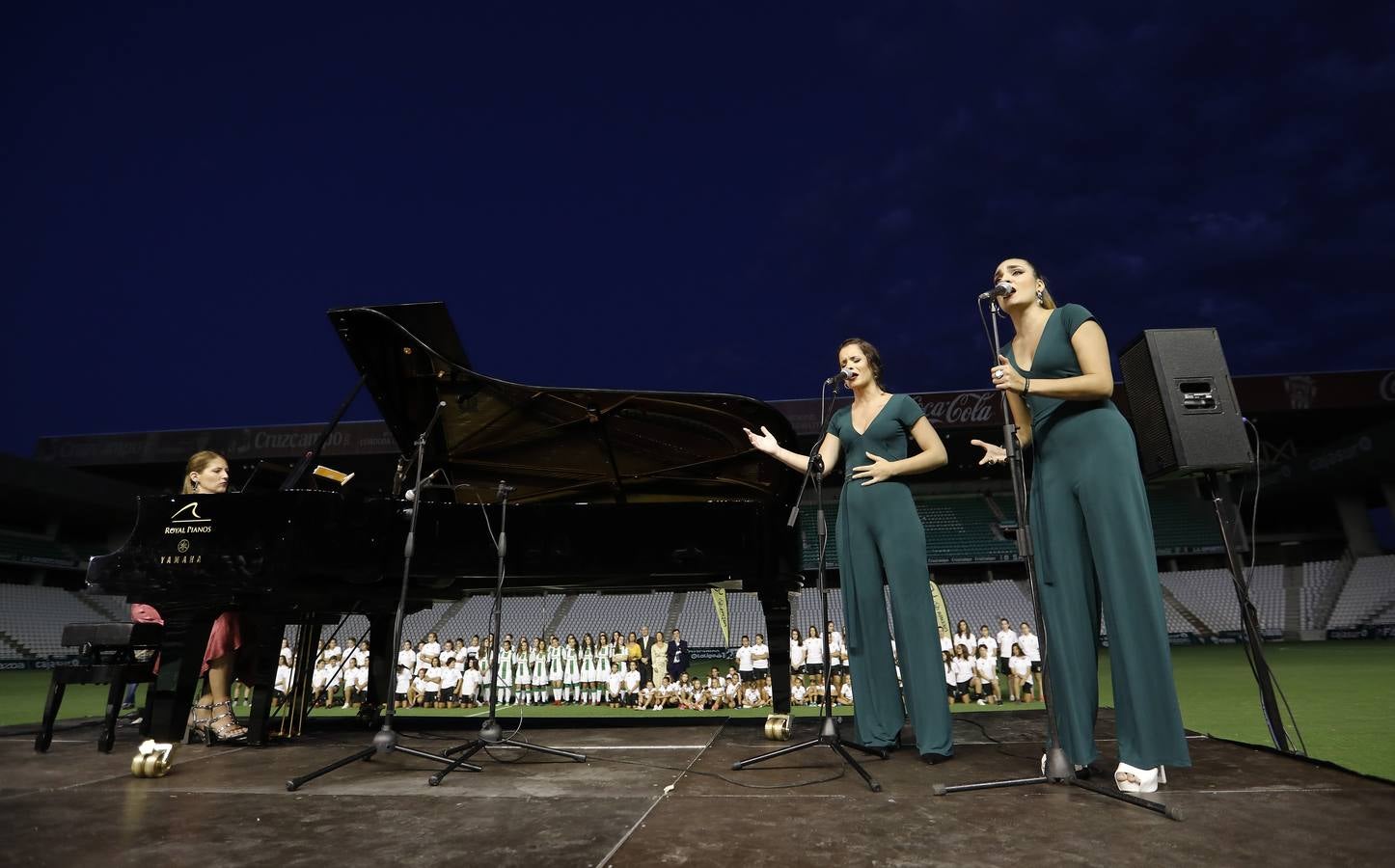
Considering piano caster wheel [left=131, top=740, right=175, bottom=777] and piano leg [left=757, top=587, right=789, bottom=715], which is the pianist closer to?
piano caster wheel [left=131, top=740, right=175, bottom=777]

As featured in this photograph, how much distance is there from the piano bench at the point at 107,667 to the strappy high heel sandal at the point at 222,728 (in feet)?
1.46

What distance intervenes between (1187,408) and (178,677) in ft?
16.9

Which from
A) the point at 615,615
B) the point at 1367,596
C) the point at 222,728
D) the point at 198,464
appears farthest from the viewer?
the point at 615,615

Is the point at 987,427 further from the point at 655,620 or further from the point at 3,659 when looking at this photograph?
the point at 3,659

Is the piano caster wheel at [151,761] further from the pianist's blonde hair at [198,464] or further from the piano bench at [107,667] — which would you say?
the pianist's blonde hair at [198,464]

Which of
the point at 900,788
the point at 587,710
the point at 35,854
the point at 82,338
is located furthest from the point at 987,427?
the point at 82,338

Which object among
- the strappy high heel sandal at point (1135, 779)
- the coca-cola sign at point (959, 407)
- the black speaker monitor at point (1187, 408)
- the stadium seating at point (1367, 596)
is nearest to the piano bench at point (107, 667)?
the strappy high heel sandal at point (1135, 779)

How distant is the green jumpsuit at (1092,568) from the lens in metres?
2.30

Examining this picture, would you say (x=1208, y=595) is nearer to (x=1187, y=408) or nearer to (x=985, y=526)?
(x=985, y=526)

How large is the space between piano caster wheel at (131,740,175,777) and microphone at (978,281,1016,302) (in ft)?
12.4

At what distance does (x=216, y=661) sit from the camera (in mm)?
4215

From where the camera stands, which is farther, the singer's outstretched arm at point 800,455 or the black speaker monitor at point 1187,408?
the singer's outstretched arm at point 800,455

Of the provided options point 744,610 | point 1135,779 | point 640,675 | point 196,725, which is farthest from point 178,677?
point 744,610

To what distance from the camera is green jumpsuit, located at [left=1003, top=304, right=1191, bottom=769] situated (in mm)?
2305
